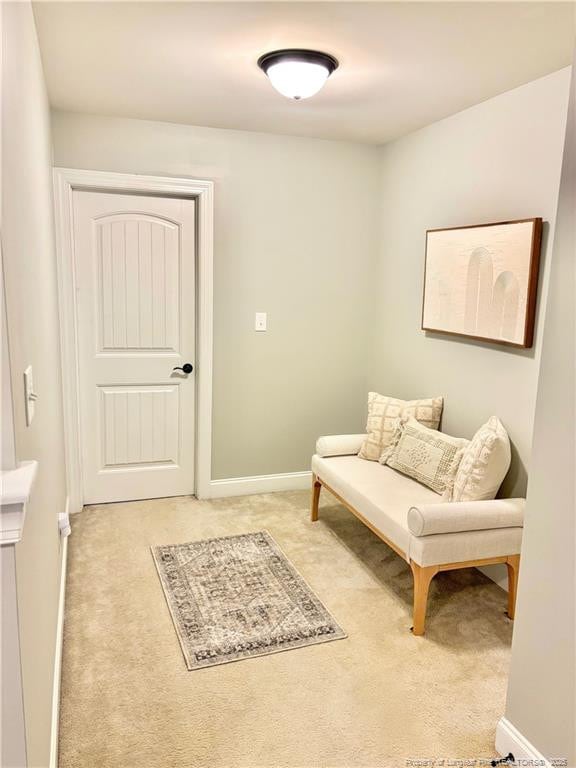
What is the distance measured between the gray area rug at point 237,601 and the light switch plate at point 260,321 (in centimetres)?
139

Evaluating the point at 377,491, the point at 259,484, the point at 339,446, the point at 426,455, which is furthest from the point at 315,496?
the point at 426,455

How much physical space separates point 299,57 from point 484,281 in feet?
4.57

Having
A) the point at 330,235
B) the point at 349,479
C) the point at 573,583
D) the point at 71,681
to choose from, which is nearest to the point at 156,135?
the point at 330,235

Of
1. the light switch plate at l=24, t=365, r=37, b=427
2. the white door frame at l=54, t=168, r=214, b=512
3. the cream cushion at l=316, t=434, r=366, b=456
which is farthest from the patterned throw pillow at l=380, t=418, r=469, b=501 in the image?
the light switch plate at l=24, t=365, r=37, b=427

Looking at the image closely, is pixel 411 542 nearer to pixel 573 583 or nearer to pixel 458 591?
pixel 458 591

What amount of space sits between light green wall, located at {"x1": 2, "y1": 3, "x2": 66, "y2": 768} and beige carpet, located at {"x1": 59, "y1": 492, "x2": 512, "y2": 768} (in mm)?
301

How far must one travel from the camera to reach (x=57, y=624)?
89.3 inches

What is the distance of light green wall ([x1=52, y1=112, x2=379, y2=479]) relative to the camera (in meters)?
3.68

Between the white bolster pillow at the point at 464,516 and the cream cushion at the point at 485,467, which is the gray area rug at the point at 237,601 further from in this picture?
the cream cushion at the point at 485,467

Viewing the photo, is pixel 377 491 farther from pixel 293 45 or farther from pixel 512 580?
pixel 293 45

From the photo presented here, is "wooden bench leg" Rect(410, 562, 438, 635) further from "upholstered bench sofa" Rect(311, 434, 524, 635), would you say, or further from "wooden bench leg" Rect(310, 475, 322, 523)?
"wooden bench leg" Rect(310, 475, 322, 523)

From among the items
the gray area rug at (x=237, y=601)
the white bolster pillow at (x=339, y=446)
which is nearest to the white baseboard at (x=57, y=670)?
the gray area rug at (x=237, y=601)

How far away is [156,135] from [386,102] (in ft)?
4.59

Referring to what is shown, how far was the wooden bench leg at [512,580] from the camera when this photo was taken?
105 inches
